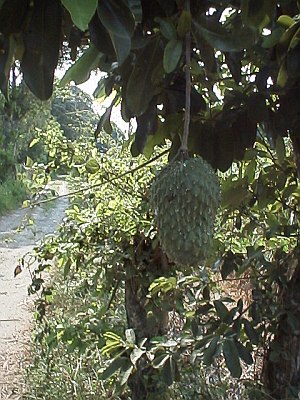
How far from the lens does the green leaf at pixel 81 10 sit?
22.4 inches

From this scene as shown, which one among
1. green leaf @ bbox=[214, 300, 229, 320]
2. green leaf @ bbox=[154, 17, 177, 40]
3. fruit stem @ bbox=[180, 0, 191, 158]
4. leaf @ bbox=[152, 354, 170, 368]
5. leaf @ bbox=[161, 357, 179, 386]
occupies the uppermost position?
green leaf @ bbox=[154, 17, 177, 40]

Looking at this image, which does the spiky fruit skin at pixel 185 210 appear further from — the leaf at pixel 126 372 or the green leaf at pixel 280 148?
the leaf at pixel 126 372

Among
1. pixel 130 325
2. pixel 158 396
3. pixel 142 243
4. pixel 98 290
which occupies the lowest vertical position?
pixel 158 396

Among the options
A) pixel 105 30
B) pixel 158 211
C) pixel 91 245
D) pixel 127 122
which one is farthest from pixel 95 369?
pixel 105 30

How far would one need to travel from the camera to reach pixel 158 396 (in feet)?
7.27

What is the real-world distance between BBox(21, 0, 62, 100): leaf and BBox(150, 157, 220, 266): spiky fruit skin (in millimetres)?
194

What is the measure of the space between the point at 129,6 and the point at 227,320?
877mm

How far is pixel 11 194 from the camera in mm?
9914

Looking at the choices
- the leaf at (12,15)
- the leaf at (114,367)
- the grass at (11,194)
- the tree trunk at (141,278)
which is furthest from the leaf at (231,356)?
the grass at (11,194)

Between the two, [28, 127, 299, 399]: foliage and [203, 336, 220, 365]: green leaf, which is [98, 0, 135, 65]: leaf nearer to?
[28, 127, 299, 399]: foliage

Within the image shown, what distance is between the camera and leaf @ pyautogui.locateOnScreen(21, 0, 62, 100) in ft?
2.22

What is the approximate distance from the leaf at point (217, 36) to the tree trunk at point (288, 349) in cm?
64

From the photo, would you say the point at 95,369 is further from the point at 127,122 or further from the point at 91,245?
the point at 127,122

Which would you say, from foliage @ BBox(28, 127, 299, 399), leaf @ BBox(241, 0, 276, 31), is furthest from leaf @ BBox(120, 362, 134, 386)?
leaf @ BBox(241, 0, 276, 31)
